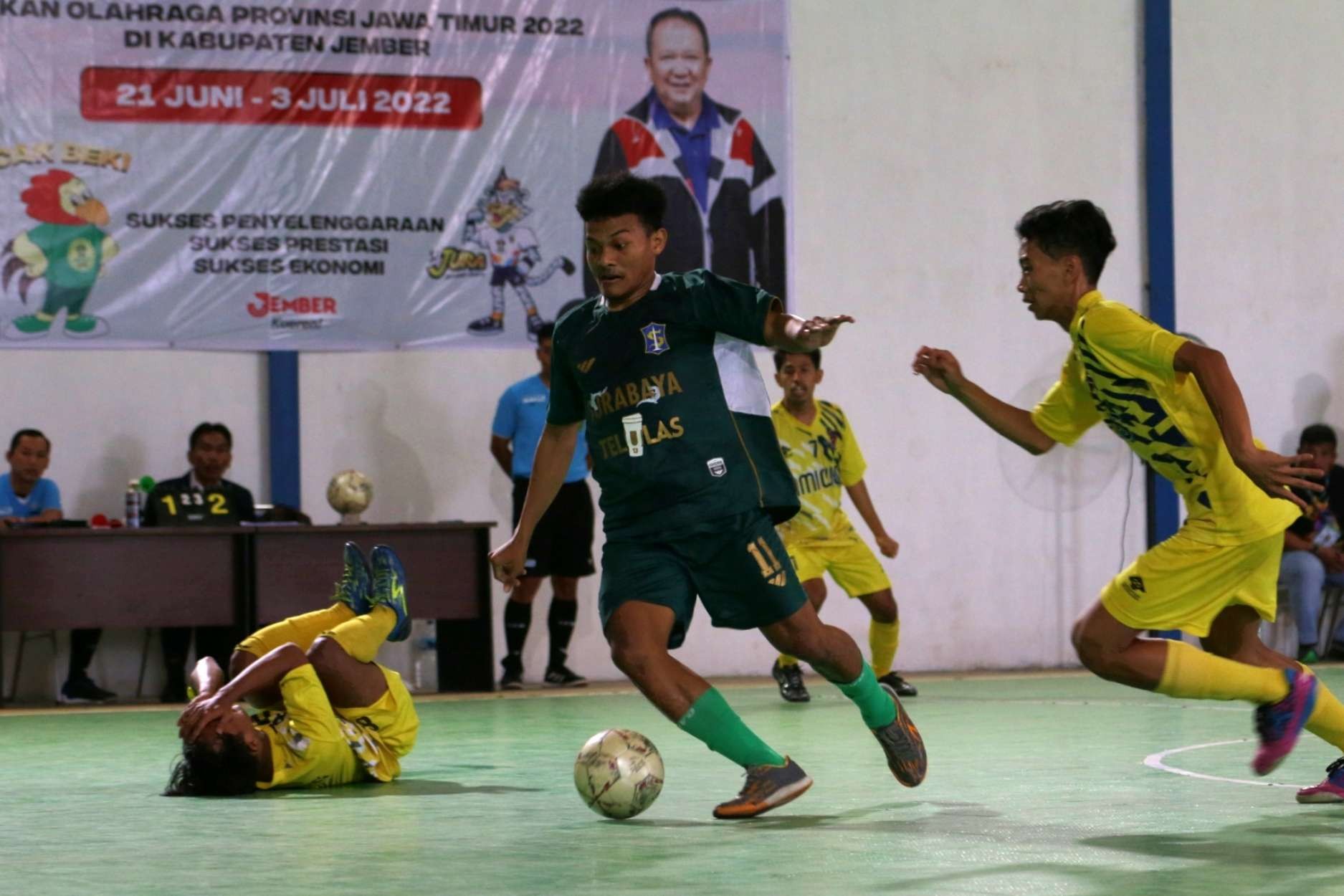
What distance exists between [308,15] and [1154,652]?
316 inches

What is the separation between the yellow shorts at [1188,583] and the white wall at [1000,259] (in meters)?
7.00

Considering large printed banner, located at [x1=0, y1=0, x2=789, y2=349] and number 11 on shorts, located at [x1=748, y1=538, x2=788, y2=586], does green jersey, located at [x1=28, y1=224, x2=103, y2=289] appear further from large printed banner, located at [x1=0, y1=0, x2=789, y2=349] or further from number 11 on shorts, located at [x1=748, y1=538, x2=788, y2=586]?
number 11 on shorts, located at [x1=748, y1=538, x2=788, y2=586]

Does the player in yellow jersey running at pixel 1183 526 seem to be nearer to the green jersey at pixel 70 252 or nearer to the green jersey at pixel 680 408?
the green jersey at pixel 680 408

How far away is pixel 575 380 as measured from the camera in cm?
521

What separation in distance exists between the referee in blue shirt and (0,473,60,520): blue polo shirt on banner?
101 inches

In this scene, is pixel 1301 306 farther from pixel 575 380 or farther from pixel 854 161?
pixel 575 380

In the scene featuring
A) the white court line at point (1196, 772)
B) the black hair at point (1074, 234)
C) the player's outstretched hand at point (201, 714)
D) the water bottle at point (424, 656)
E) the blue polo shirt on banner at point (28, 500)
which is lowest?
the water bottle at point (424, 656)

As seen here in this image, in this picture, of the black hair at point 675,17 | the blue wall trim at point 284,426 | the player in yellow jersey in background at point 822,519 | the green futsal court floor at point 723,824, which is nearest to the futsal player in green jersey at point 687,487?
the green futsal court floor at point 723,824

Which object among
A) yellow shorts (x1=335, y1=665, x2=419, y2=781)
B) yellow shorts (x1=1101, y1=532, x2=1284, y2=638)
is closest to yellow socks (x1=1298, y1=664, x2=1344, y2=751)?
yellow shorts (x1=1101, y1=532, x2=1284, y2=638)

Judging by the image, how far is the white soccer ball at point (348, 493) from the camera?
35.0ft

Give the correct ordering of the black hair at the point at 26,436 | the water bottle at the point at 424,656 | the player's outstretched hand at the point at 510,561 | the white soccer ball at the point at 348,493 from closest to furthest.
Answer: the player's outstretched hand at the point at 510,561 → the black hair at the point at 26,436 → the white soccer ball at the point at 348,493 → the water bottle at the point at 424,656

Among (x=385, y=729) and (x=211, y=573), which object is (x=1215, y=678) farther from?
(x=211, y=573)

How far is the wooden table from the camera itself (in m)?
10.1

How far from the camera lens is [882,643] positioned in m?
9.48
